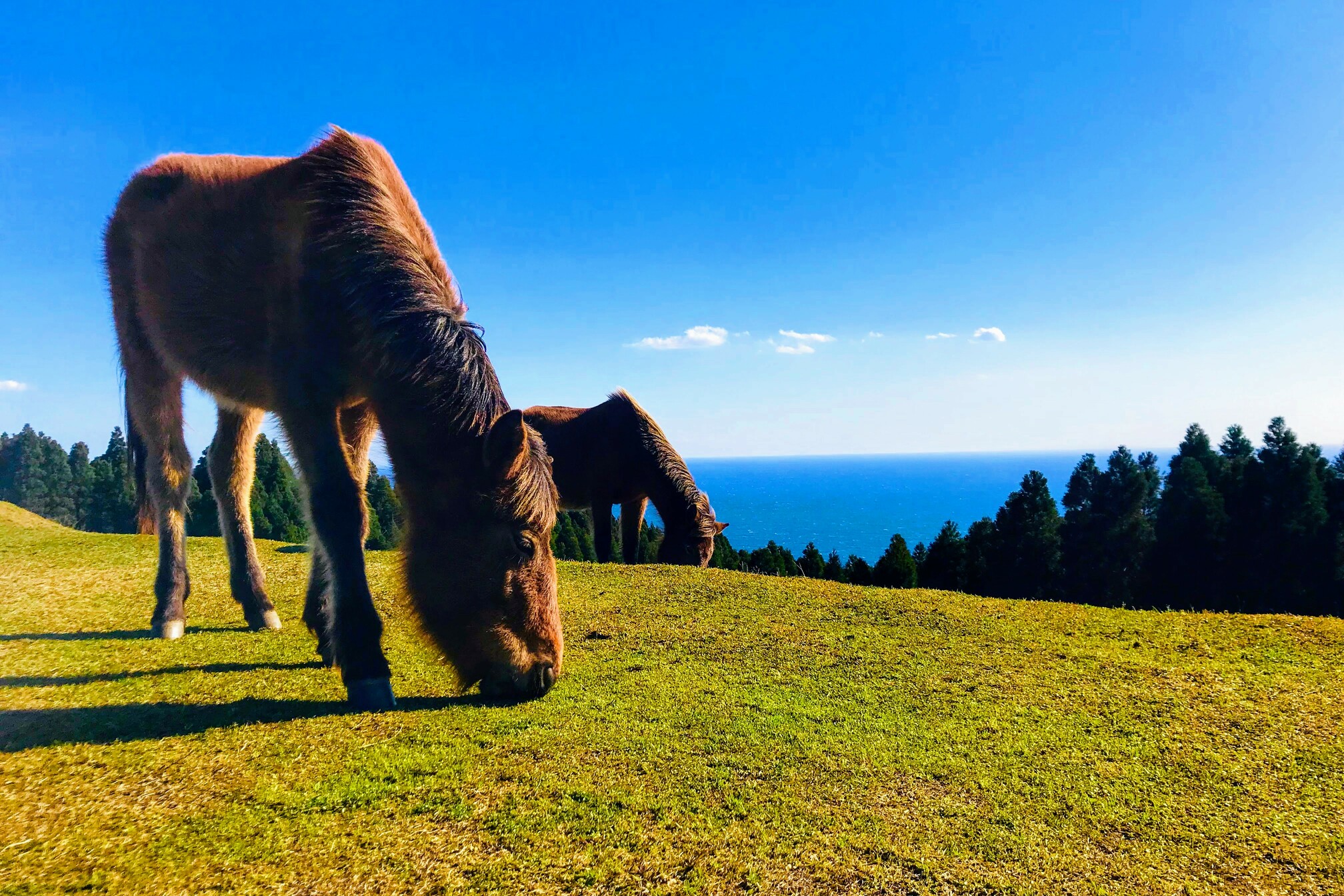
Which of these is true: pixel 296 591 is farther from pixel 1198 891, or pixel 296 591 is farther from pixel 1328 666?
pixel 1328 666

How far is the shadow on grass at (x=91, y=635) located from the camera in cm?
493

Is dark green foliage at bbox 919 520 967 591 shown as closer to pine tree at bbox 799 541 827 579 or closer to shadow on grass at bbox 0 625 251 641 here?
pine tree at bbox 799 541 827 579

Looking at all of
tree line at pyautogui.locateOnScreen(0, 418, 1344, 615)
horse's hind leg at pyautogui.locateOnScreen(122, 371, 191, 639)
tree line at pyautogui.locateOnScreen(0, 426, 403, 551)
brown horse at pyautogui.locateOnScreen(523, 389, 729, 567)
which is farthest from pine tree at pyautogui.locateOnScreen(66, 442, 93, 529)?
horse's hind leg at pyautogui.locateOnScreen(122, 371, 191, 639)

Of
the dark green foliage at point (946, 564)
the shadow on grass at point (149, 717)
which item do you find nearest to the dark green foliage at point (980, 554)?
the dark green foliage at point (946, 564)

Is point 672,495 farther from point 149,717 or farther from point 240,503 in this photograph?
point 149,717

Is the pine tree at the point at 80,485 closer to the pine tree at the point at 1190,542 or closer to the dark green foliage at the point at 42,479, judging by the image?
the dark green foliage at the point at 42,479

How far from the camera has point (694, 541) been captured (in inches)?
445

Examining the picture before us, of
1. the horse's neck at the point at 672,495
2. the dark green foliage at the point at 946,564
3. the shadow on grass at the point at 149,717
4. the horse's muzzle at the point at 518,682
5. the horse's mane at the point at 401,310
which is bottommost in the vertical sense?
the dark green foliage at the point at 946,564

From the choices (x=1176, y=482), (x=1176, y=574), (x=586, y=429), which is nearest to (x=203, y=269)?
(x=586, y=429)

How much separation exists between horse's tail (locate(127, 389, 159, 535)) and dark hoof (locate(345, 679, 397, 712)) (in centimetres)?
386

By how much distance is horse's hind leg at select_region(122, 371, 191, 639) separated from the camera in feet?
17.7

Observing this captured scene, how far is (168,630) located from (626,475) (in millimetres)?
7315

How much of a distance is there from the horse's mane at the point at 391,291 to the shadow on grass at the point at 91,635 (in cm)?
350

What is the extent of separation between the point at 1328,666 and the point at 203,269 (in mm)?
9074
